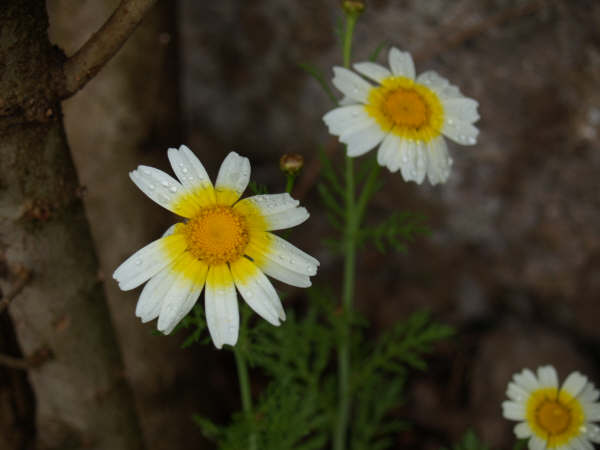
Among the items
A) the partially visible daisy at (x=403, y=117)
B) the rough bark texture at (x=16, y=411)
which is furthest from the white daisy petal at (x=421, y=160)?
the rough bark texture at (x=16, y=411)

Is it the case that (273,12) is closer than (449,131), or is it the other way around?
(449,131)

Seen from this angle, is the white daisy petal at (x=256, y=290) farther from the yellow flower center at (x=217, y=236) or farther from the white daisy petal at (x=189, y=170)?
the white daisy petal at (x=189, y=170)

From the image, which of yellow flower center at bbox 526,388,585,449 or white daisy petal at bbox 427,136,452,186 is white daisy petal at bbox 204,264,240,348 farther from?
yellow flower center at bbox 526,388,585,449

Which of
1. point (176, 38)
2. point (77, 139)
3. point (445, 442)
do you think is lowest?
point (445, 442)

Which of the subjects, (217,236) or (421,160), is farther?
(421,160)

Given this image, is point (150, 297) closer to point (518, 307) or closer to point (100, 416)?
point (100, 416)

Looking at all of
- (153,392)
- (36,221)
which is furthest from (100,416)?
(36,221)

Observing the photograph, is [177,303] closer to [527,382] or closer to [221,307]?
[221,307]

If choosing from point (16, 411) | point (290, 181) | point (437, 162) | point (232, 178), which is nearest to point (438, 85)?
point (437, 162)
